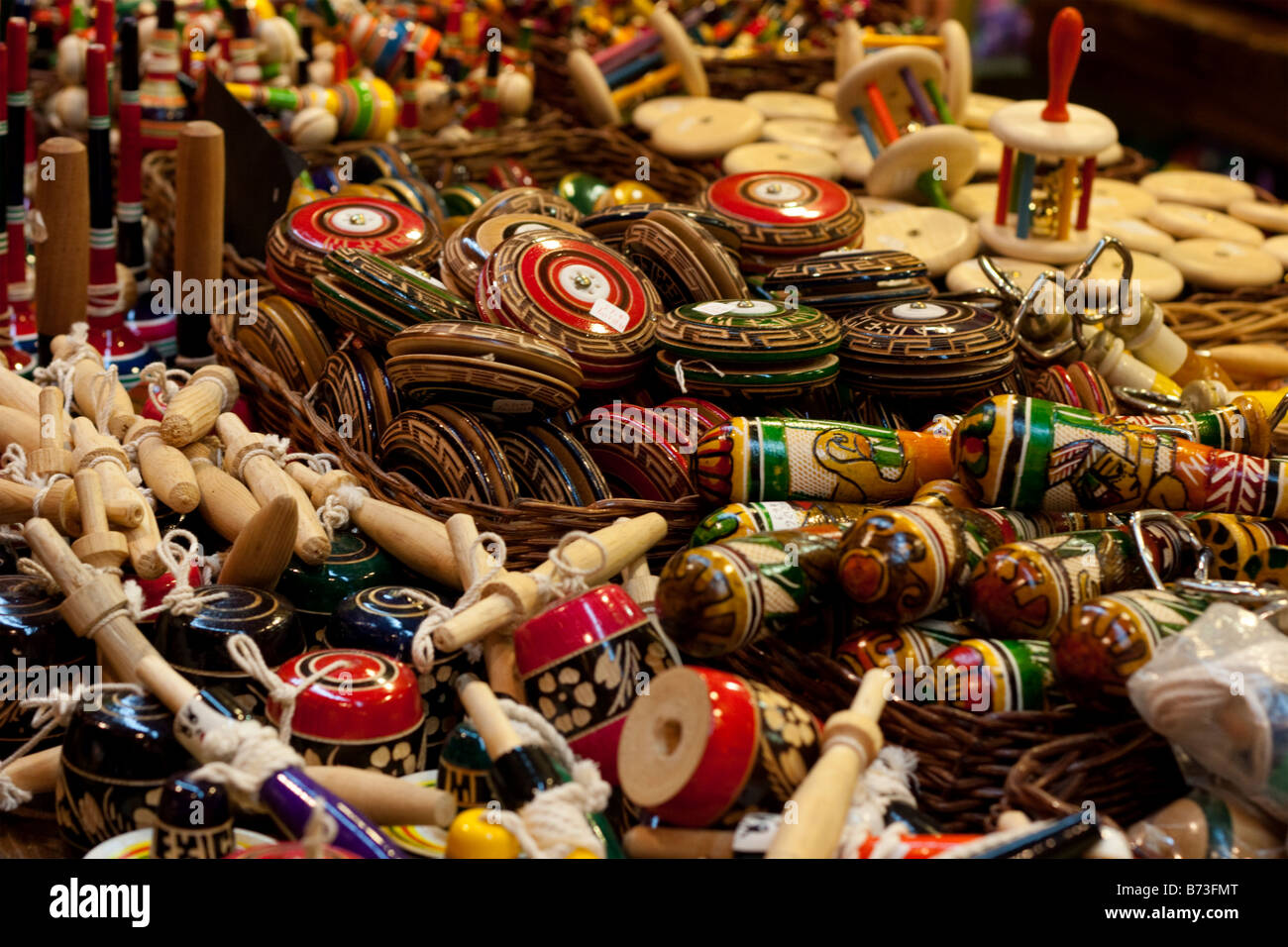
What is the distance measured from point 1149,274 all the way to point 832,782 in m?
1.54

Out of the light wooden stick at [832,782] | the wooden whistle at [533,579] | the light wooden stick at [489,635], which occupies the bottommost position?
the light wooden stick at [489,635]

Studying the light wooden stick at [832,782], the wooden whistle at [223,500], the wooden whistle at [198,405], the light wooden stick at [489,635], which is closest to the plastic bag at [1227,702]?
the light wooden stick at [832,782]

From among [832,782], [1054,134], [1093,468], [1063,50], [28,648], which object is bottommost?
[28,648]

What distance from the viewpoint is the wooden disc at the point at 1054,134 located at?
88.1 inches

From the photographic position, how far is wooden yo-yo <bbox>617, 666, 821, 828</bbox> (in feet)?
3.45

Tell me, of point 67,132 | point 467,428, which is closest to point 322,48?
point 67,132

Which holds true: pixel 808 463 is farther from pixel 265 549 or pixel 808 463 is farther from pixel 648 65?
pixel 648 65

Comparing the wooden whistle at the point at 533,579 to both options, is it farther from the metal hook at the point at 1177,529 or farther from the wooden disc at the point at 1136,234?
the wooden disc at the point at 1136,234

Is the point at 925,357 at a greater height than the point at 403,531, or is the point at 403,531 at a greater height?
the point at 925,357

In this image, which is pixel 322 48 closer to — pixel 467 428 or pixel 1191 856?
pixel 467 428

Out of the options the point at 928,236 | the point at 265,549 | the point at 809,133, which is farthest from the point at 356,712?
the point at 809,133

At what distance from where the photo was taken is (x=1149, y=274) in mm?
2281

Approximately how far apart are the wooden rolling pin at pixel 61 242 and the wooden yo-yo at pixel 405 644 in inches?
30.3

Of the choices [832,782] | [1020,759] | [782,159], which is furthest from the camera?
[782,159]
